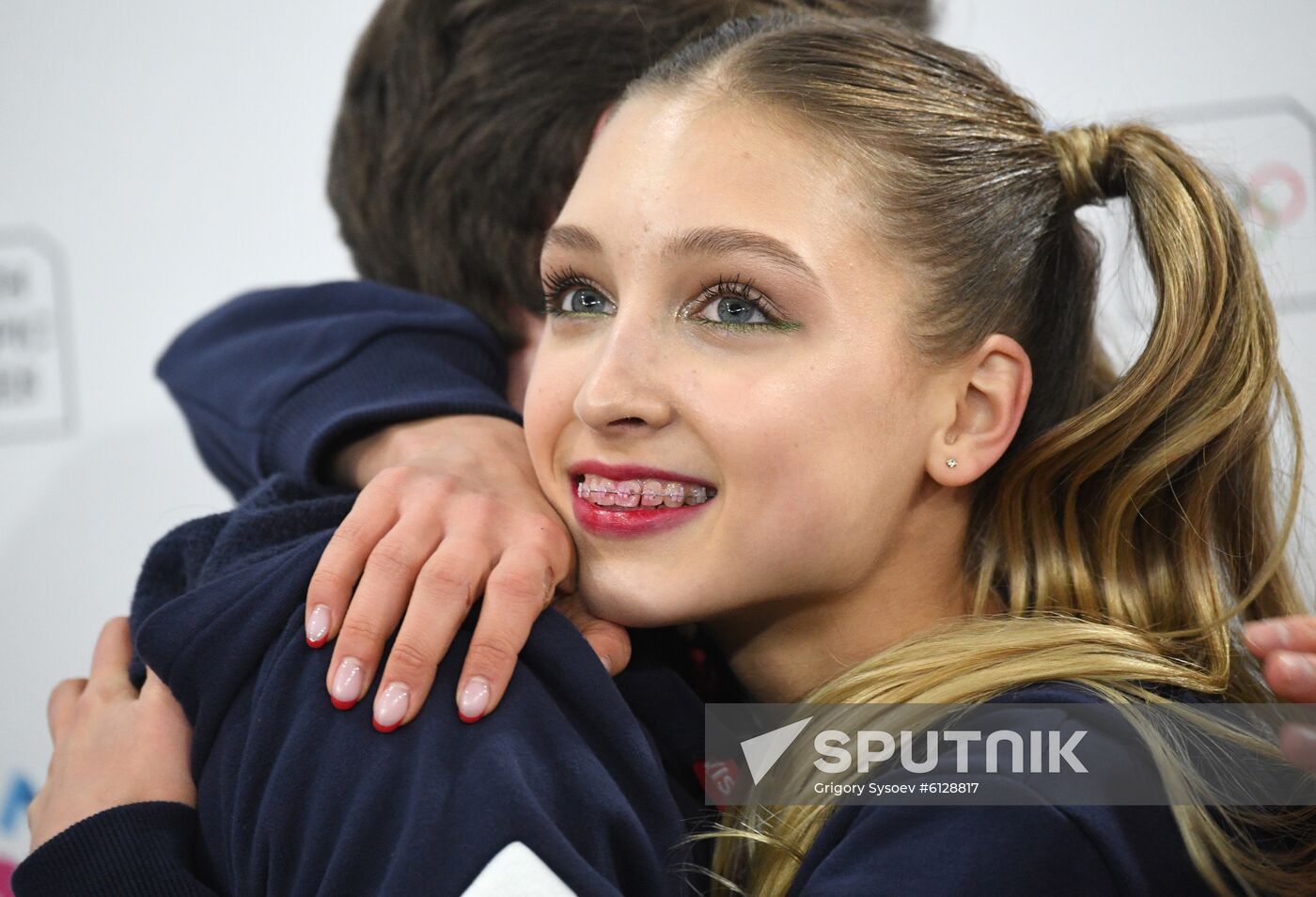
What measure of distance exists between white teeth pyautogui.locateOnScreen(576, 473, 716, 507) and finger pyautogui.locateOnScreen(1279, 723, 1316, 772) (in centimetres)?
36

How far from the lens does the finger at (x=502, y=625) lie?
73 cm

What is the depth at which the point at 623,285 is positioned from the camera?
855 mm

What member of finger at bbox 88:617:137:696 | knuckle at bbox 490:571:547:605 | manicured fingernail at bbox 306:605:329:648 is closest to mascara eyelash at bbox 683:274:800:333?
knuckle at bbox 490:571:547:605

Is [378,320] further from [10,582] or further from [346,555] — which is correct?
[10,582]

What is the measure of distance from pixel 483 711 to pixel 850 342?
1.11 ft

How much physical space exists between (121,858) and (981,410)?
25.6 inches

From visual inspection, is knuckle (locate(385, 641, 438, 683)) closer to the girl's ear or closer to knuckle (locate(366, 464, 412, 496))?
knuckle (locate(366, 464, 412, 496))

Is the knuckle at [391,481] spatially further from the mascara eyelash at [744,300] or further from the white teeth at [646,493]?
the mascara eyelash at [744,300]

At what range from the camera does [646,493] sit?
85cm

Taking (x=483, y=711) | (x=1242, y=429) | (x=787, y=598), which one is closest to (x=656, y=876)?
(x=483, y=711)

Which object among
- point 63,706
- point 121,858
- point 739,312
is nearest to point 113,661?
A: point 63,706

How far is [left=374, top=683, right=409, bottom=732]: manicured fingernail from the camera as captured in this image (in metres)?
0.71

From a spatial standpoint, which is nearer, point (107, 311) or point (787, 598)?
point (787, 598)

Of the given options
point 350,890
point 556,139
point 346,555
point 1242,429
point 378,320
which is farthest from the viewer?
point 556,139
